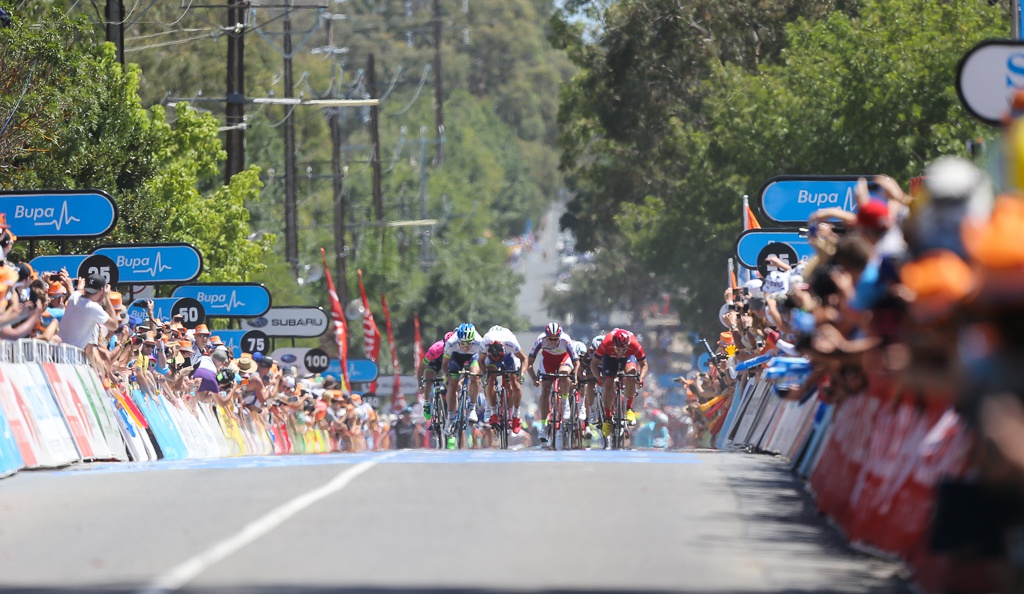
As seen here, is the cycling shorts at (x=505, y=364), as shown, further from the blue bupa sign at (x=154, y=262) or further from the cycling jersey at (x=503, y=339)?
the blue bupa sign at (x=154, y=262)

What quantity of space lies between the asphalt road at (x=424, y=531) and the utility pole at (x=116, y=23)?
59.6 ft

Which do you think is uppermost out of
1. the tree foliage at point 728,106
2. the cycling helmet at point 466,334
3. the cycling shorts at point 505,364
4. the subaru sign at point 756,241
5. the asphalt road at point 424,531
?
the tree foliage at point 728,106

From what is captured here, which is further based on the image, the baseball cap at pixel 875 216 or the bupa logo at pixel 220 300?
the bupa logo at pixel 220 300

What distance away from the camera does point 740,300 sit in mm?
27016

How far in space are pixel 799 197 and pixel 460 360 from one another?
18.5ft

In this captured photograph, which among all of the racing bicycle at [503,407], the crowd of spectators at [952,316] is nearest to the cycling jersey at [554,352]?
the racing bicycle at [503,407]

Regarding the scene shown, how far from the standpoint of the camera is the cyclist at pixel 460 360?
2844cm

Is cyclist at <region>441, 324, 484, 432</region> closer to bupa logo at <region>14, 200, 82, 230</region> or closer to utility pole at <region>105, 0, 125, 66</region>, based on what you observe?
bupa logo at <region>14, 200, 82, 230</region>

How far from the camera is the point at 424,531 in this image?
1227 cm

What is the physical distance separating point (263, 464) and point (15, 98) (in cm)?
1202

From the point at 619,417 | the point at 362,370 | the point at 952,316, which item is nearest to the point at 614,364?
the point at 619,417

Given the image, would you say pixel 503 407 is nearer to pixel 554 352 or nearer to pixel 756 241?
pixel 554 352

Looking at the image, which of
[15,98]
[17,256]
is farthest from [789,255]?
[17,256]

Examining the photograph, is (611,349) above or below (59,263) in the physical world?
below
